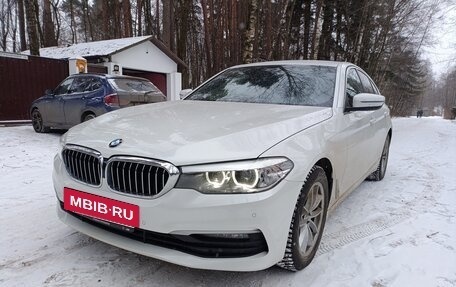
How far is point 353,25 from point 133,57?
1323cm

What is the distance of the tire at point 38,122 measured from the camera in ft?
29.6

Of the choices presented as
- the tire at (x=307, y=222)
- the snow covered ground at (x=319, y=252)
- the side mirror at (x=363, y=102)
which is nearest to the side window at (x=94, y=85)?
the snow covered ground at (x=319, y=252)

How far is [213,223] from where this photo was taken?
197cm

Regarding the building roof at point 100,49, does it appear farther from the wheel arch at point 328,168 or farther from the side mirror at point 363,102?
the wheel arch at point 328,168

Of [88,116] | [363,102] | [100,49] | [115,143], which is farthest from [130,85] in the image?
[100,49]

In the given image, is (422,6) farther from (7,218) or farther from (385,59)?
(7,218)

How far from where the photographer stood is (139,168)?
6.91ft

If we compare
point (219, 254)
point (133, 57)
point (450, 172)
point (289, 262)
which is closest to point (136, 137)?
point (219, 254)

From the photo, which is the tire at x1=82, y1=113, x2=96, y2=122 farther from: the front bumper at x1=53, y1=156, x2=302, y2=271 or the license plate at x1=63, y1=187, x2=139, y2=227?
the front bumper at x1=53, y1=156, x2=302, y2=271

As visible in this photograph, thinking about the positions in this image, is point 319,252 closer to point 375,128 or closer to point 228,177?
point 228,177

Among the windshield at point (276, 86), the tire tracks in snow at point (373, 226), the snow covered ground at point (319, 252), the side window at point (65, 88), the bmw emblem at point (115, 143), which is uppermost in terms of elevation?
the windshield at point (276, 86)

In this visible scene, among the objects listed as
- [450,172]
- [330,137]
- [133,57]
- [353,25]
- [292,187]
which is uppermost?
[353,25]

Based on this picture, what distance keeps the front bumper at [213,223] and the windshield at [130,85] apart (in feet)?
19.3

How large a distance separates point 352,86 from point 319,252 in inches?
69.6
